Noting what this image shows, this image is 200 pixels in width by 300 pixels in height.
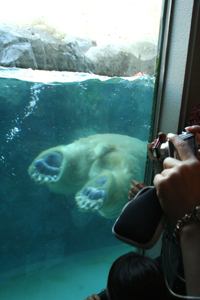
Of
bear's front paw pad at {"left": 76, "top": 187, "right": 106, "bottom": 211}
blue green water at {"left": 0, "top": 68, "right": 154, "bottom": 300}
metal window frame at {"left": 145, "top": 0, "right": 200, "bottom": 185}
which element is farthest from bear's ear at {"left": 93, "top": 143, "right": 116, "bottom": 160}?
metal window frame at {"left": 145, "top": 0, "right": 200, "bottom": 185}

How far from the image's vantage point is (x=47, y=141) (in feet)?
4.62

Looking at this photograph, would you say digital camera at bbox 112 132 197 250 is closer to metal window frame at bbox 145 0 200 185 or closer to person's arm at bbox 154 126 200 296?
person's arm at bbox 154 126 200 296

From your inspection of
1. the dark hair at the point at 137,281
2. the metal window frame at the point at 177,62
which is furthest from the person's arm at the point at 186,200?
the metal window frame at the point at 177,62

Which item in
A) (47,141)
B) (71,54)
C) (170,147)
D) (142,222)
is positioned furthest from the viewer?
(47,141)

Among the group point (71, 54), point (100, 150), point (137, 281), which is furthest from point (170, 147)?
point (100, 150)

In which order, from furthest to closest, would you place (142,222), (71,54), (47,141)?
1. (47,141)
2. (71,54)
3. (142,222)

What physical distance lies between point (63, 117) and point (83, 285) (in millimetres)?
1132

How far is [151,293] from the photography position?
0.61 metres

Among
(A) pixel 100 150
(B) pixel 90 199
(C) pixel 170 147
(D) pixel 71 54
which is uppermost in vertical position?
(D) pixel 71 54

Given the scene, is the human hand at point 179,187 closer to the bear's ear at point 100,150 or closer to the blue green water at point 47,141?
the blue green water at point 47,141

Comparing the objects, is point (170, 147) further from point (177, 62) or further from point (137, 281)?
point (177, 62)

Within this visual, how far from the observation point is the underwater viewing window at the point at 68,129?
1226 millimetres

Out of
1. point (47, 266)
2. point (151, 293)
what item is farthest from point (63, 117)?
point (151, 293)

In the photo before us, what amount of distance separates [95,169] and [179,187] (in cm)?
119
